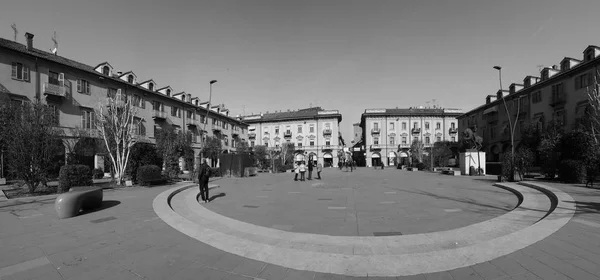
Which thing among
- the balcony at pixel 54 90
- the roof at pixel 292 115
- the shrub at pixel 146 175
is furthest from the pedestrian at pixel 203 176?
the roof at pixel 292 115

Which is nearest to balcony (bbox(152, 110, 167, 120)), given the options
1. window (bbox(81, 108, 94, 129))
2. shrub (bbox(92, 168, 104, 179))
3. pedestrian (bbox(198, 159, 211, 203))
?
window (bbox(81, 108, 94, 129))

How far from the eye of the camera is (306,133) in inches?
2552

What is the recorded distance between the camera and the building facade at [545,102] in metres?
26.6

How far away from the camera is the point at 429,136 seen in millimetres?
61406

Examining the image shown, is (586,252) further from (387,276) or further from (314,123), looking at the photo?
(314,123)

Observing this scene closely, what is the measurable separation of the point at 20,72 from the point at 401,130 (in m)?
64.8

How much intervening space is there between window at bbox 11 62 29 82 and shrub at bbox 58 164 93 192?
688 inches

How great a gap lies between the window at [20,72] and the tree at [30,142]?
1317 centimetres

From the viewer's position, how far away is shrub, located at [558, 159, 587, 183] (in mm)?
13242

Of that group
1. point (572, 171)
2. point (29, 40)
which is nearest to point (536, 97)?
point (572, 171)

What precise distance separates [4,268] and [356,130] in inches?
5850

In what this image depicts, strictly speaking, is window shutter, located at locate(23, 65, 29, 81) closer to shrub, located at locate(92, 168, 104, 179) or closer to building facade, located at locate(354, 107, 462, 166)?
shrub, located at locate(92, 168, 104, 179)

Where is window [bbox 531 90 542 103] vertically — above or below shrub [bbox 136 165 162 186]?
above

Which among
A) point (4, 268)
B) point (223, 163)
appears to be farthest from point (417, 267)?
point (223, 163)
